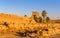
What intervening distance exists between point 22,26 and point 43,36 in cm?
816

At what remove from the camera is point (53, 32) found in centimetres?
1828

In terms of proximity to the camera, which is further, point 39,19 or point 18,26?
point 39,19

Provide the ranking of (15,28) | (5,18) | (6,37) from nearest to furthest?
(6,37)
(15,28)
(5,18)

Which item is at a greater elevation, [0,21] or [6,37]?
[0,21]

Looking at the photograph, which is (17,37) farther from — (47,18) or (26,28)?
(47,18)

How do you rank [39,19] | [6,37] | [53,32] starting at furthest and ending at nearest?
1. [39,19]
2. [53,32]
3. [6,37]

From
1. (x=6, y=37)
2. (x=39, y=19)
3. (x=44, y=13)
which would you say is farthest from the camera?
(x=44, y=13)

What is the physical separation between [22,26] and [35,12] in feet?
77.5

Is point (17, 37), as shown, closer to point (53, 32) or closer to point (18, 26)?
point (53, 32)

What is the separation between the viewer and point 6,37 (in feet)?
52.7

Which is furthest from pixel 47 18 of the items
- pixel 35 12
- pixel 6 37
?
pixel 6 37

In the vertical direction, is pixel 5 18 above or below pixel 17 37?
above

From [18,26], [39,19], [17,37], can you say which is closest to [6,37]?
[17,37]

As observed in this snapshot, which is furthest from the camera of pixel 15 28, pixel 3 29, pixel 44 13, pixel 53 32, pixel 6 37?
pixel 44 13
